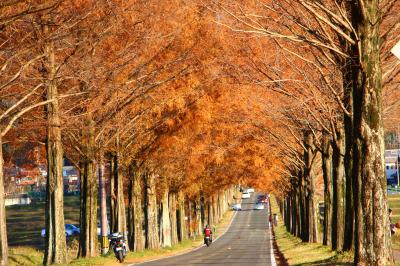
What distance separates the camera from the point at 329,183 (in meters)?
34.1

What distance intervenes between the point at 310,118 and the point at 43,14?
38.8ft

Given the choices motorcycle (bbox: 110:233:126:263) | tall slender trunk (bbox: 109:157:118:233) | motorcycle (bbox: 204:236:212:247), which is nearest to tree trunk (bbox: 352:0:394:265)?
motorcycle (bbox: 110:233:126:263)

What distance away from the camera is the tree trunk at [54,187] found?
82.8 ft

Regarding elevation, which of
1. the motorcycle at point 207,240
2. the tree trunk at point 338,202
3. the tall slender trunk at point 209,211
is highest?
the tree trunk at point 338,202

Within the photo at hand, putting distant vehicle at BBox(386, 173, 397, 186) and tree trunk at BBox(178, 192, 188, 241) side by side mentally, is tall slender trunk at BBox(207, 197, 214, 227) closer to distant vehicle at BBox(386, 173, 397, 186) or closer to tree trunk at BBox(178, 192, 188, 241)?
tree trunk at BBox(178, 192, 188, 241)

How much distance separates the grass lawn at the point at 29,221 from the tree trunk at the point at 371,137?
51.4 meters

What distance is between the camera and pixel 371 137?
1408 cm

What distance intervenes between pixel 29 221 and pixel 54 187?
72892 millimetres

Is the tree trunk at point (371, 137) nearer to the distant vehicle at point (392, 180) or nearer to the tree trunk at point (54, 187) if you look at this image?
the tree trunk at point (54, 187)

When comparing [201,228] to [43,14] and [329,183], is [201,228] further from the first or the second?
[43,14]

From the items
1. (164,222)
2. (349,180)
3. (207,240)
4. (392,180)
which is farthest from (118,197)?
(392,180)

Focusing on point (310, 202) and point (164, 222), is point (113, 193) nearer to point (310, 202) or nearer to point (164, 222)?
point (310, 202)

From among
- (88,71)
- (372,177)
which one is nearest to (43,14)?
(88,71)

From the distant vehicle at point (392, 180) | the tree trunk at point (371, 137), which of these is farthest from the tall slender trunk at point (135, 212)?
the distant vehicle at point (392, 180)
